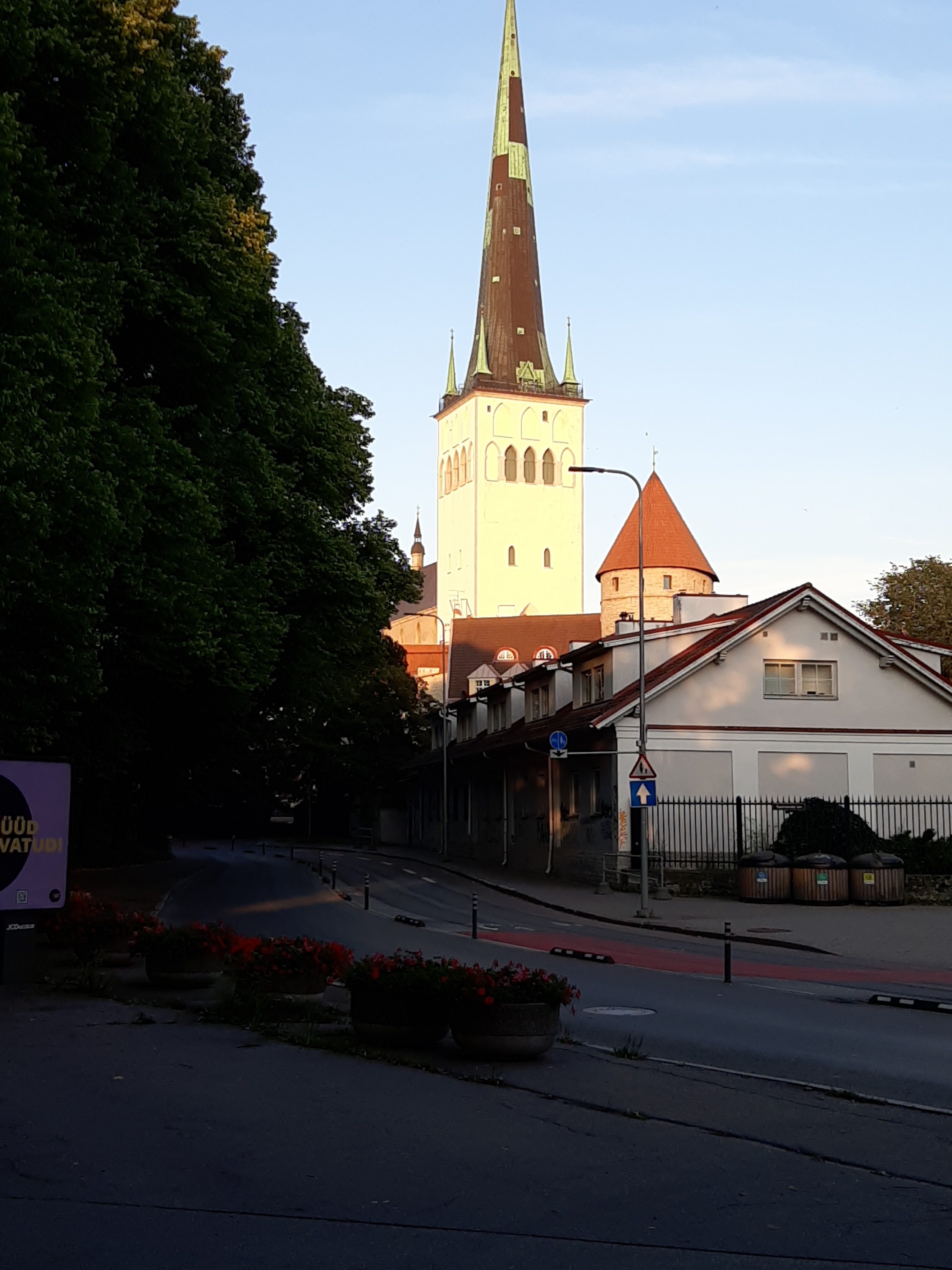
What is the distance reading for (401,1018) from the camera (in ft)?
37.8

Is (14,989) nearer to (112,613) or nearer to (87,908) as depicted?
(87,908)

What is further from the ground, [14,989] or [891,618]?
[891,618]

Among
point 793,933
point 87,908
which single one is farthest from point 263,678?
point 793,933

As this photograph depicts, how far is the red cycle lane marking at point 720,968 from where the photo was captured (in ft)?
63.6

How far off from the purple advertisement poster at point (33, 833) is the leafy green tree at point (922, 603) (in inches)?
2035

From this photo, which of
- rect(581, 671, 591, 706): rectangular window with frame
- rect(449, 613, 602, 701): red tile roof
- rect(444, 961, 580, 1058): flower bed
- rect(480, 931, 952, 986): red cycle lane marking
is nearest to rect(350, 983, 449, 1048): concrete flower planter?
rect(444, 961, 580, 1058): flower bed

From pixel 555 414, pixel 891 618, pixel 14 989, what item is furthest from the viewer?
pixel 555 414

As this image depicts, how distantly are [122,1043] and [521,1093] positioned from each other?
3.61m

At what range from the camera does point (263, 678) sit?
2378 cm

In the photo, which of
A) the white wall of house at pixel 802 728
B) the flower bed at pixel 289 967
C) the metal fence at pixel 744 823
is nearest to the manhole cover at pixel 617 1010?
the flower bed at pixel 289 967

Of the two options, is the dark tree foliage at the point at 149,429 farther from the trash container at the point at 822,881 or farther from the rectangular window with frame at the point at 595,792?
the rectangular window with frame at the point at 595,792

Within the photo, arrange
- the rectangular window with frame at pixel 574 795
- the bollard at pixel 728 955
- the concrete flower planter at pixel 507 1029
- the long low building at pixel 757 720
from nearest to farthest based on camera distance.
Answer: the concrete flower planter at pixel 507 1029
the bollard at pixel 728 955
the long low building at pixel 757 720
the rectangular window with frame at pixel 574 795

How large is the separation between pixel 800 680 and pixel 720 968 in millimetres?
23125

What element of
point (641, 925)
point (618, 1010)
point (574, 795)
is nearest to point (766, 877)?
point (641, 925)
